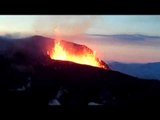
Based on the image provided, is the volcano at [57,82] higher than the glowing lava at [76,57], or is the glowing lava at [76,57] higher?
the glowing lava at [76,57]

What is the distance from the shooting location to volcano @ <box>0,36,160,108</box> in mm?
2516

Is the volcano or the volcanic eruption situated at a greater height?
the volcanic eruption

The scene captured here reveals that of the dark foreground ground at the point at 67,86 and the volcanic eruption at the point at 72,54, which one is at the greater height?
the volcanic eruption at the point at 72,54

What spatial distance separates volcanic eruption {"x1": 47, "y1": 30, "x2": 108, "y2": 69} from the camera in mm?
2545

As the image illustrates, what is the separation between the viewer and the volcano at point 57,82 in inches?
99.0

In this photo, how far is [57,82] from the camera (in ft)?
8.27

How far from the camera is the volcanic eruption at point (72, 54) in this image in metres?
2.54

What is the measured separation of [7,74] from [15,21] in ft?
1.28

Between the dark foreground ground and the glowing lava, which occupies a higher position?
the glowing lava

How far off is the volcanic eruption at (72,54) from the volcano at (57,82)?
0.02 metres

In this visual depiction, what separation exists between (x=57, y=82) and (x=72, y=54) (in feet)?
0.76

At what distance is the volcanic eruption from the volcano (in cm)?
2

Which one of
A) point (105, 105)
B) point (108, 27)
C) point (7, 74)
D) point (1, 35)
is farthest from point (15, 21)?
point (105, 105)

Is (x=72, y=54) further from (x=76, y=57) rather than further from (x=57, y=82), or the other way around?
(x=57, y=82)
